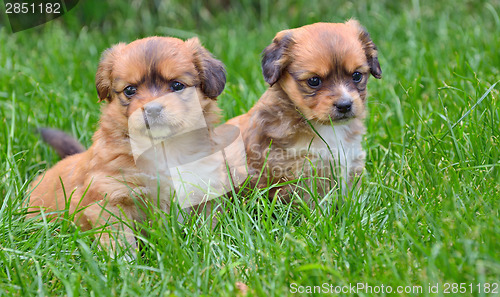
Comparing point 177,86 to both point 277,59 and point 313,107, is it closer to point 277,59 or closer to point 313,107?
point 277,59

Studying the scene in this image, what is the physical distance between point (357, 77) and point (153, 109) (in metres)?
1.31

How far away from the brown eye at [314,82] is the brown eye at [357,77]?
24cm

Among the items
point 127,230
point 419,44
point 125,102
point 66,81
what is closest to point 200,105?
point 125,102

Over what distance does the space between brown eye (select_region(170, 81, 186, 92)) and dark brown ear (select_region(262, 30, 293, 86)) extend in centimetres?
57

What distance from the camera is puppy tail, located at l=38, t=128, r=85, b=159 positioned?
4070 millimetres

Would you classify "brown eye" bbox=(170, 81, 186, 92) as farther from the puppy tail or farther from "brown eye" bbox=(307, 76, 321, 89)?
the puppy tail

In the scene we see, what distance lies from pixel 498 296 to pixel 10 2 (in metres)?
6.84

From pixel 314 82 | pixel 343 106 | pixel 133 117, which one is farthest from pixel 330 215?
pixel 133 117

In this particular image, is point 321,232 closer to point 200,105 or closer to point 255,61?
point 200,105

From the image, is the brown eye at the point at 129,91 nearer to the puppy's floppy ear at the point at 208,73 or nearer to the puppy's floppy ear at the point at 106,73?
the puppy's floppy ear at the point at 106,73

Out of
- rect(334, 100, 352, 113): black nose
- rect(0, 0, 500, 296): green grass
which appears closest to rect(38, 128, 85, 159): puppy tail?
rect(0, 0, 500, 296): green grass

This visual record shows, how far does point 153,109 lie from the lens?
9.98 ft

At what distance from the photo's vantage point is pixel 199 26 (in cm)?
782

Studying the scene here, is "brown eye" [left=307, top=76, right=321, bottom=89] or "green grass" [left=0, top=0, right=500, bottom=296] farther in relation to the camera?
"brown eye" [left=307, top=76, right=321, bottom=89]
